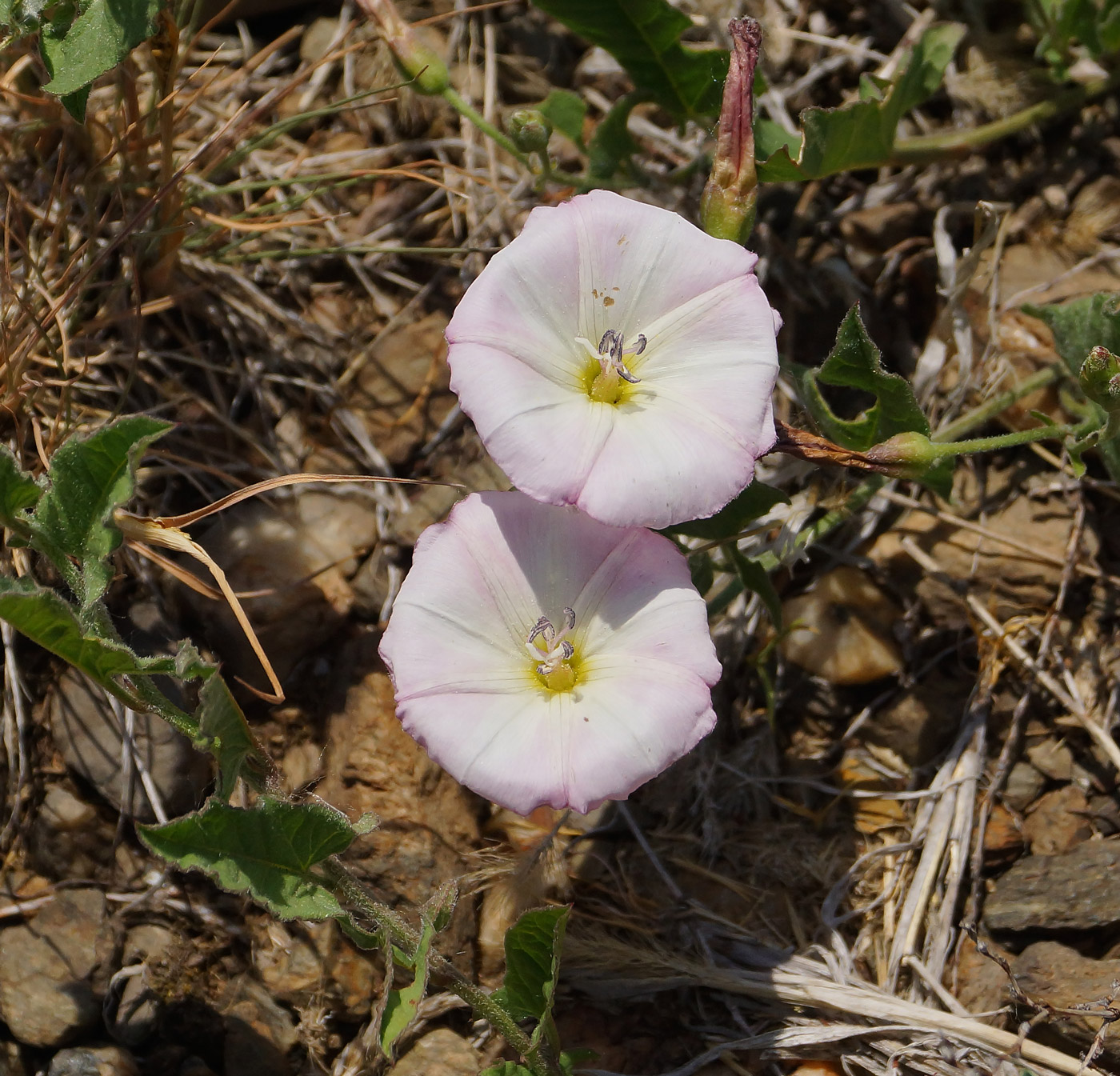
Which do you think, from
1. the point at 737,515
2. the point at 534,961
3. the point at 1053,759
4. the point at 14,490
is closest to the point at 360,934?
the point at 534,961

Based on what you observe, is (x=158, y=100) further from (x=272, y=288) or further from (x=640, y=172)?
(x=640, y=172)

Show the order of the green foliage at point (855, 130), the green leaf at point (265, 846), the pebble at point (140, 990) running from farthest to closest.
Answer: the green foliage at point (855, 130) → the pebble at point (140, 990) → the green leaf at point (265, 846)

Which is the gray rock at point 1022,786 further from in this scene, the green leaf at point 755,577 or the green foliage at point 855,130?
the green foliage at point 855,130

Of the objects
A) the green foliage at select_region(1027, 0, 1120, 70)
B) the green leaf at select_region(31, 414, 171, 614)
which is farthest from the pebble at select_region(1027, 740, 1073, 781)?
the green leaf at select_region(31, 414, 171, 614)

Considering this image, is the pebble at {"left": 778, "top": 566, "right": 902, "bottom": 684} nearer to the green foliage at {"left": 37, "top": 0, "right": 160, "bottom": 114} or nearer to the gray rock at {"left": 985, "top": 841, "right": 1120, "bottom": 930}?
the gray rock at {"left": 985, "top": 841, "right": 1120, "bottom": 930}

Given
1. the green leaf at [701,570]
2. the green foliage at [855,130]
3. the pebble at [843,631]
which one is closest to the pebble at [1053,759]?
the pebble at [843,631]
